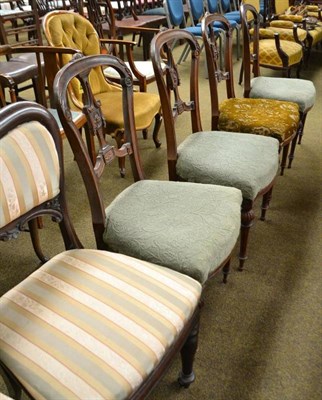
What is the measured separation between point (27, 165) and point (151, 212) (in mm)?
394

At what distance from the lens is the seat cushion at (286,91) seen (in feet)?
6.56

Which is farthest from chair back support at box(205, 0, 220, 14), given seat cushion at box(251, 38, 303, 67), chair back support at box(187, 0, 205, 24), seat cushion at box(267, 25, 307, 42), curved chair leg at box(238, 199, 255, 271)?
curved chair leg at box(238, 199, 255, 271)

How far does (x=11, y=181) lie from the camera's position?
0.82 metres

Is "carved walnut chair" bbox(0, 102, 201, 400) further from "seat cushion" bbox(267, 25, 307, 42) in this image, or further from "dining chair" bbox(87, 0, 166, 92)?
"seat cushion" bbox(267, 25, 307, 42)

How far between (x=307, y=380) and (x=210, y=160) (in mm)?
751

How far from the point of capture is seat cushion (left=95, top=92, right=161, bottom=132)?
6.21ft

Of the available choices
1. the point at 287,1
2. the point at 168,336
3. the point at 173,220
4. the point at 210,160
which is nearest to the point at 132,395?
the point at 168,336

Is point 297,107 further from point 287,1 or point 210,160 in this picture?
point 287,1

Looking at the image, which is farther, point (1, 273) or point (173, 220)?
point (1, 273)

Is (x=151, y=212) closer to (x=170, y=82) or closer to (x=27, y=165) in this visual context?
(x=27, y=165)

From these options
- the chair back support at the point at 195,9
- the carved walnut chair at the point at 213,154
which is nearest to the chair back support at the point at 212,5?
the chair back support at the point at 195,9

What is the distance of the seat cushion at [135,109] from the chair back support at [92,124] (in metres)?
0.71

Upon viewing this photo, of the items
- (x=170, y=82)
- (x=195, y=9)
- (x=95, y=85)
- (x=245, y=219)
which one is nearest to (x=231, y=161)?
(x=245, y=219)

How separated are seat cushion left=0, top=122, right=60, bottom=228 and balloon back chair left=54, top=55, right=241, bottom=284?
8 cm
